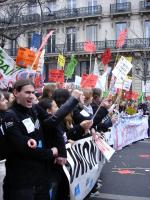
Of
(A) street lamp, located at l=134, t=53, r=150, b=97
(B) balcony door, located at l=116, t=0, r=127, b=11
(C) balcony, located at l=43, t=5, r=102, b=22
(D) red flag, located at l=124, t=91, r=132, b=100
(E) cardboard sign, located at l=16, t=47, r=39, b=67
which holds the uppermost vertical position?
(B) balcony door, located at l=116, t=0, r=127, b=11

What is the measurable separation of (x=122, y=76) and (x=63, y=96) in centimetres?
548

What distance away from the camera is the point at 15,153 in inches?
150

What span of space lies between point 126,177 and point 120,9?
33117 millimetres

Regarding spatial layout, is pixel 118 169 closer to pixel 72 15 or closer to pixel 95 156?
pixel 95 156

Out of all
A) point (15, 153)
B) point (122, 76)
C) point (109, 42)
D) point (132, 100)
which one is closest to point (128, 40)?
point (109, 42)

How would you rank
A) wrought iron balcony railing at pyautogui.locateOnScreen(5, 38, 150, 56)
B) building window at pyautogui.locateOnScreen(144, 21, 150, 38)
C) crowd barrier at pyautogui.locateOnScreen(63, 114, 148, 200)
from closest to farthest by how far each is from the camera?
crowd barrier at pyautogui.locateOnScreen(63, 114, 148, 200) → wrought iron balcony railing at pyautogui.locateOnScreen(5, 38, 150, 56) → building window at pyautogui.locateOnScreen(144, 21, 150, 38)

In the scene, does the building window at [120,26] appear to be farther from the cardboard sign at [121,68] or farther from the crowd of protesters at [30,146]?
the crowd of protesters at [30,146]

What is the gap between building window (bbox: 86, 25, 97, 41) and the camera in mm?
41062

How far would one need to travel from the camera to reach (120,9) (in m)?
39.8

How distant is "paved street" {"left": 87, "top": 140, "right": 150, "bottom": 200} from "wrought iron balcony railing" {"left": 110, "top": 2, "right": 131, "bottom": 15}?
29.1 meters

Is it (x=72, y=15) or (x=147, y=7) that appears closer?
(x=147, y=7)

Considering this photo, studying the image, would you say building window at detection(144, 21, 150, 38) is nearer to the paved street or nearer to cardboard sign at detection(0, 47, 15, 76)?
the paved street

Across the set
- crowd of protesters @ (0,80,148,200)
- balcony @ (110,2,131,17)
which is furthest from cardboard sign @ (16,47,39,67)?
balcony @ (110,2,131,17)

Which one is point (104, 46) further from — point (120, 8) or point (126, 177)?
point (126, 177)
